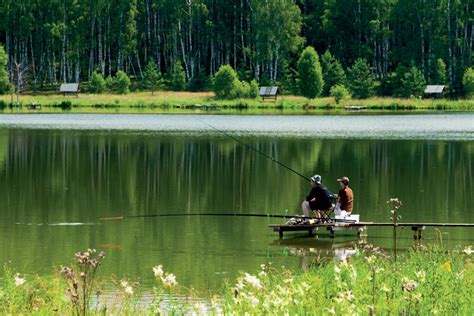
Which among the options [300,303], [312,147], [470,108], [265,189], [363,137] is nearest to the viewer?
[300,303]

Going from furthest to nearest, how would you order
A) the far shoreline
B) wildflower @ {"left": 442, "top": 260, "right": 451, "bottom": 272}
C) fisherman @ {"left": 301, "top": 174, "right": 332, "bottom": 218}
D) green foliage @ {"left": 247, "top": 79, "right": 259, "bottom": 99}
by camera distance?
green foliage @ {"left": 247, "top": 79, "right": 259, "bottom": 99}
the far shoreline
fisherman @ {"left": 301, "top": 174, "right": 332, "bottom": 218}
wildflower @ {"left": 442, "top": 260, "right": 451, "bottom": 272}

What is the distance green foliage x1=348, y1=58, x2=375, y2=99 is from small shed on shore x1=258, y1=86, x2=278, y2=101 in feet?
26.0

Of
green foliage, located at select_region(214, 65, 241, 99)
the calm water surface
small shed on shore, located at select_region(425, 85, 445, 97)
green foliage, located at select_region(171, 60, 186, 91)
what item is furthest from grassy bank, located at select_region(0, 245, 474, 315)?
green foliage, located at select_region(171, 60, 186, 91)

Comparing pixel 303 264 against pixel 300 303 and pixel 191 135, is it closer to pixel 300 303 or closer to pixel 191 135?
pixel 300 303

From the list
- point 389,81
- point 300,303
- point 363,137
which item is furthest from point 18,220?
point 389,81

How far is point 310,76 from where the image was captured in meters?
97.4

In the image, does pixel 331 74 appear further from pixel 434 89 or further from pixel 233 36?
pixel 233 36

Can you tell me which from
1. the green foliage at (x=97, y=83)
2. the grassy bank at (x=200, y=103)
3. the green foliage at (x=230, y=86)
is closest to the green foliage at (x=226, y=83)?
the green foliage at (x=230, y=86)

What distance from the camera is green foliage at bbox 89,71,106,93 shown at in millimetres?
108938

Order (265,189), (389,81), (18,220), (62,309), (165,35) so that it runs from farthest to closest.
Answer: (165,35)
(389,81)
(265,189)
(18,220)
(62,309)

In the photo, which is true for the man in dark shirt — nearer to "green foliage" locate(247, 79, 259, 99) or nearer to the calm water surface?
the calm water surface

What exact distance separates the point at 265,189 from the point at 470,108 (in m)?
71.2

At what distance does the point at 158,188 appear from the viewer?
29.0 metres

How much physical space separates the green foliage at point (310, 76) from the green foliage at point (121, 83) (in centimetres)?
1984
